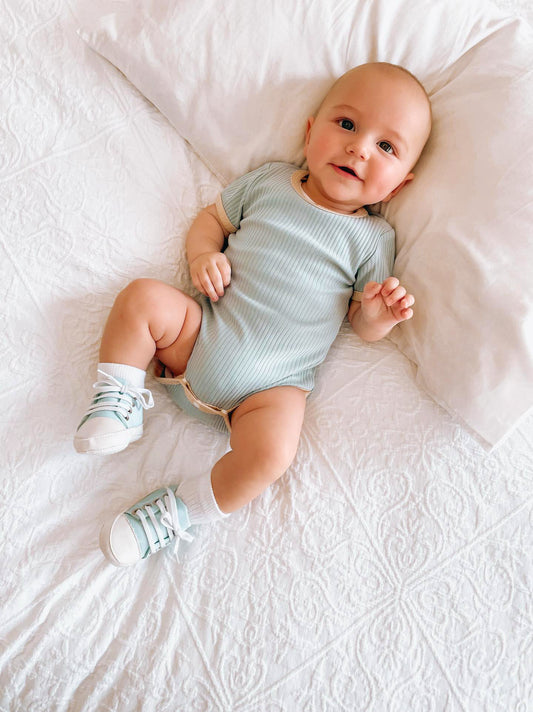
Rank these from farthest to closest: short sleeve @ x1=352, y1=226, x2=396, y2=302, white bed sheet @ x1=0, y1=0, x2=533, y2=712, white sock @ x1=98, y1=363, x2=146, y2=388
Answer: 1. short sleeve @ x1=352, y1=226, x2=396, y2=302
2. white sock @ x1=98, y1=363, x2=146, y2=388
3. white bed sheet @ x1=0, y1=0, x2=533, y2=712

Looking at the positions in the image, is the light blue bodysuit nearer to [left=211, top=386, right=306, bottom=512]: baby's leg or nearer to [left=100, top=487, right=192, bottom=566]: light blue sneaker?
[left=211, top=386, right=306, bottom=512]: baby's leg

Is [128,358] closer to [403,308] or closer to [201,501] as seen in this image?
[201,501]

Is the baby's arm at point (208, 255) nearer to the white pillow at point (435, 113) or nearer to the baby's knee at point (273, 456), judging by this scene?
the white pillow at point (435, 113)

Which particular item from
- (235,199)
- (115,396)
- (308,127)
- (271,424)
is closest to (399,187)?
(308,127)

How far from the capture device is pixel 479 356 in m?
0.98

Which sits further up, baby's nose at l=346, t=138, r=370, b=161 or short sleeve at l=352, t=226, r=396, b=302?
baby's nose at l=346, t=138, r=370, b=161

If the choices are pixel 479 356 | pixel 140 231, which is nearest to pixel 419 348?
pixel 479 356

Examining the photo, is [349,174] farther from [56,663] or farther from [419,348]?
[56,663]

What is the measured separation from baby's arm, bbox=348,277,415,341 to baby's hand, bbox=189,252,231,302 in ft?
0.85

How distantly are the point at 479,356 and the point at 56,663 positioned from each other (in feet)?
2.72

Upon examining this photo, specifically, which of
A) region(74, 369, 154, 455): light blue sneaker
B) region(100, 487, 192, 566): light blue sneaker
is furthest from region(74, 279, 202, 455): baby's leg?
region(100, 487, 192, 566): light blue sneaker

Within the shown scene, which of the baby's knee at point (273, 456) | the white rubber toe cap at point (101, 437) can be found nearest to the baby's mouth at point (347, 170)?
the baby's knee at point (273, 456)

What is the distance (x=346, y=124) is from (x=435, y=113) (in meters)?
0.19

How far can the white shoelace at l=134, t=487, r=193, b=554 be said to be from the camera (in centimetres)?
94
